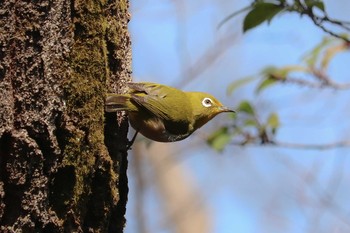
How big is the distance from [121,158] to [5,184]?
553mm

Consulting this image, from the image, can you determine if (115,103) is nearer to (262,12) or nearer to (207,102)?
(262,12)

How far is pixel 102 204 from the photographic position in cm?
221

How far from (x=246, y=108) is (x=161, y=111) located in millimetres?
1155

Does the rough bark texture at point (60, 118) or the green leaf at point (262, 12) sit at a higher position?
the green leaf at point (262, 12)

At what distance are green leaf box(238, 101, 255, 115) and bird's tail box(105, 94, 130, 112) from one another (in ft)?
5.62

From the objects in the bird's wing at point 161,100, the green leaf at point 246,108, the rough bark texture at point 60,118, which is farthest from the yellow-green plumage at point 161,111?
the green leaf at point 246,108

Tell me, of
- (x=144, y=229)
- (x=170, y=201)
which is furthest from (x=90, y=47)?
(x=170, y=201)

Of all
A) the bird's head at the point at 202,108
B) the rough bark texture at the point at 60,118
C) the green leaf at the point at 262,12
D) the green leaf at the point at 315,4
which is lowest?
the rough bark texture at the point at 60,118

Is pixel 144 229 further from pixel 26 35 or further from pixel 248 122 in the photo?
pixel 26 35

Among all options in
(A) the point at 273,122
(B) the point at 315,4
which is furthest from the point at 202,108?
(B) the point at 315,4

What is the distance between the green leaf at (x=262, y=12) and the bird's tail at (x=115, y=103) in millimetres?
668

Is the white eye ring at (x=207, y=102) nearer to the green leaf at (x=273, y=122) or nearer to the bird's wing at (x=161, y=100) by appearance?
the bird's wing at (x=161, y=100)

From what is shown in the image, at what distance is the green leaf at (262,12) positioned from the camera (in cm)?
272

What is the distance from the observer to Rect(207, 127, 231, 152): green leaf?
4.13 m
